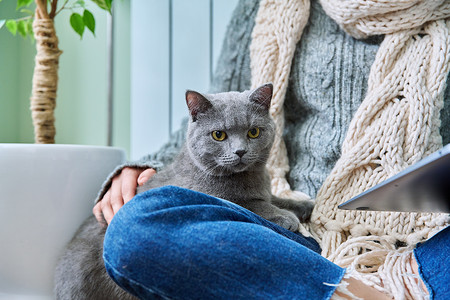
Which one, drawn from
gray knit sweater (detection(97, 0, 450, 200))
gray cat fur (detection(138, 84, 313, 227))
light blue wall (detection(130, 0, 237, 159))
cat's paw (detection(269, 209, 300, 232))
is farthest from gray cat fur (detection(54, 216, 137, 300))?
light blue wall (detection(130, 0, 237, 159))

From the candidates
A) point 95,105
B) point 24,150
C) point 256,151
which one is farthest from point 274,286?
point 95,105

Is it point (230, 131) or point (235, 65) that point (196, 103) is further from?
point (235, 65)

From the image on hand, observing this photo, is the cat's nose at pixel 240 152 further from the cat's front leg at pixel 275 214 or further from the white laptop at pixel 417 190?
the white laptop at pixel 417 190

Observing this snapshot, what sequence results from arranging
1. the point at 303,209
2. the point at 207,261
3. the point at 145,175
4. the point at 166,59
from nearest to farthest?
1. the point at 207,261
2. the point at 303,209
3. the point at 145,175
4. the point at 166,59

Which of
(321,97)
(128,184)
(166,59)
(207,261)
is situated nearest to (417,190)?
(207,261)

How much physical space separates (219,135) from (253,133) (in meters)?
0.08

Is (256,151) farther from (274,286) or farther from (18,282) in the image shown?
(18,282)

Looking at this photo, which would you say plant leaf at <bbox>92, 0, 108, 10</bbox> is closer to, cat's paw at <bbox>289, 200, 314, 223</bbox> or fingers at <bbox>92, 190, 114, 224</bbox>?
fingers at <bbox>92, 190, 114, 224</bbox>

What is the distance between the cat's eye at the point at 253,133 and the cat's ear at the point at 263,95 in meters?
0.06

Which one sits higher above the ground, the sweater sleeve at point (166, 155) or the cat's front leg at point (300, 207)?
the sweater sleeve at point (166, 155)

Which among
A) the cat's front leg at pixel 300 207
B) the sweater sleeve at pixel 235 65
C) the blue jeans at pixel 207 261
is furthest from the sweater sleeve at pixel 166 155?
the blue jeans at pixel 207 261

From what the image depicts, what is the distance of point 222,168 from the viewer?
890 mm

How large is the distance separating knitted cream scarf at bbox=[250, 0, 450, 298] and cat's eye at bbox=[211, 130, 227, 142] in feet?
0.83

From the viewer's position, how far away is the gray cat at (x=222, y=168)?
87cm
